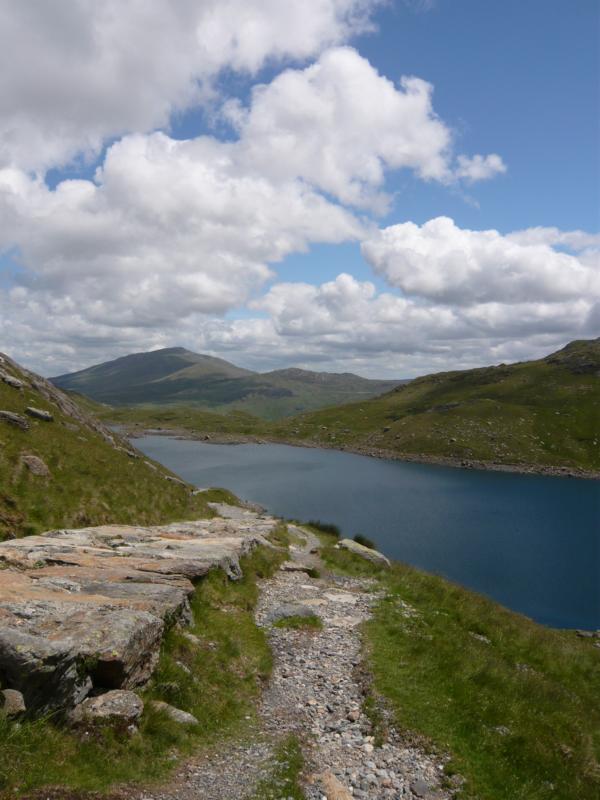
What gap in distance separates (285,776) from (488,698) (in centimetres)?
879

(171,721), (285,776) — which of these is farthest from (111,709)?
(285,776)

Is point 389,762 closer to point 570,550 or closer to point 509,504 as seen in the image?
point 570,550

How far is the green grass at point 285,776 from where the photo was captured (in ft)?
35.4

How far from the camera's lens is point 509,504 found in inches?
4788

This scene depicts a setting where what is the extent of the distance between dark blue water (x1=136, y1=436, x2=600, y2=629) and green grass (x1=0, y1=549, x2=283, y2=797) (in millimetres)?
50562

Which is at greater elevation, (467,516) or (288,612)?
(288,612)

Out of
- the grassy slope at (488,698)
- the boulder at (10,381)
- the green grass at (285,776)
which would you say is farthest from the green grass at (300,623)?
the boulder at (10,381)

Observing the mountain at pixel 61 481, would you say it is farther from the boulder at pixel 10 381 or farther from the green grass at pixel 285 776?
the green grass at pixel 285 776

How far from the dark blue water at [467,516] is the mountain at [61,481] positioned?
4400 cm

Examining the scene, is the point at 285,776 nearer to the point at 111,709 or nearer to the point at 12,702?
the point at 111,709

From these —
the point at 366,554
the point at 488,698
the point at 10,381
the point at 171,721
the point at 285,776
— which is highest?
the point at 10,381

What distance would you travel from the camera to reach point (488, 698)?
16.4 m

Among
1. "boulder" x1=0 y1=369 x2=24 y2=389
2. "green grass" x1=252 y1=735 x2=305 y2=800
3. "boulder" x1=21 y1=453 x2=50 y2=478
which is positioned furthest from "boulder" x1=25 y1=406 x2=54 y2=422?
"green grass" x1=252 y1=735 x2=305 y2=800

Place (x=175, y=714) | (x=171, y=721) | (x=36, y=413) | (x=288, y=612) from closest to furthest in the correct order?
(x=171, y=721) < (x=175, y=714) < (x=288, y=612) < (x=36, y=413)
